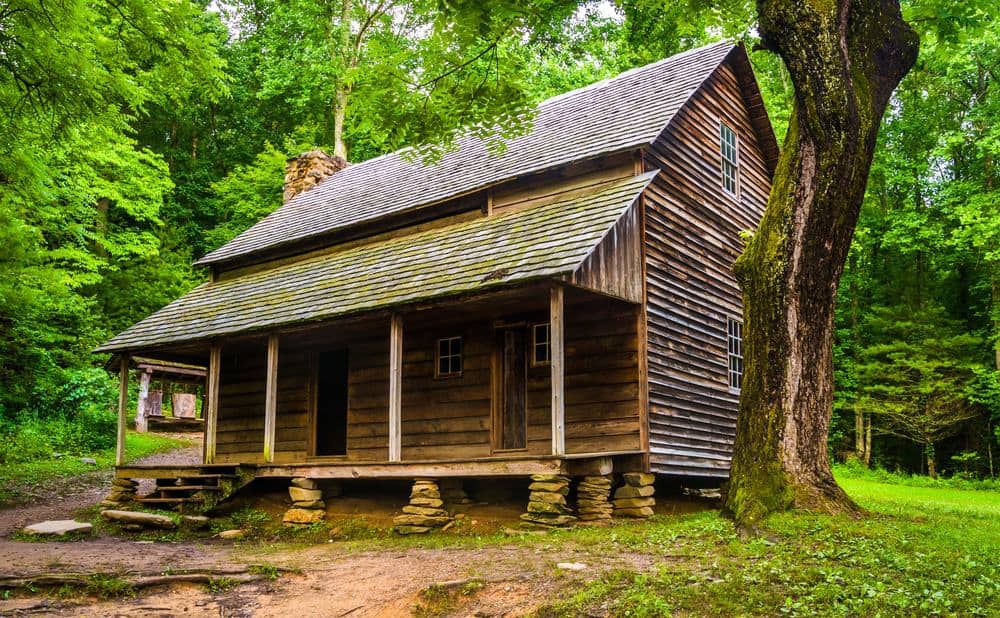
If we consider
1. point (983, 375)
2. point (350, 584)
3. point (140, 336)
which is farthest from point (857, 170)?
point (983, 375)

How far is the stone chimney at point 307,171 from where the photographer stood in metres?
24.0

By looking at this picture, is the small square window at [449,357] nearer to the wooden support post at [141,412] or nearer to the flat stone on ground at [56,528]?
the flat stone on ground at [56,528]

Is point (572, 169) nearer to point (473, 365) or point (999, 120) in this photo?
point (473, 365)

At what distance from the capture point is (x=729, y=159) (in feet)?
53.7

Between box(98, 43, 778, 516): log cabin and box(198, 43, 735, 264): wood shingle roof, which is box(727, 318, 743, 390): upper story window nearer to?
box(98, 43, 778, 516): log cabin

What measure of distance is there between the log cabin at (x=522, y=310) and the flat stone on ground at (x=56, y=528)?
2.07 m

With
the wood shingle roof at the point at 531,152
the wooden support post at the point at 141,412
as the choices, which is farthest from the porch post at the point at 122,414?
the wooden support post at the point at 141,412

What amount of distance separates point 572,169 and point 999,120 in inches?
703

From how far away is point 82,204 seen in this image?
22578 millimetres

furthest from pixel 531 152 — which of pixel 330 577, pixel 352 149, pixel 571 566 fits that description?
pixel 352 149

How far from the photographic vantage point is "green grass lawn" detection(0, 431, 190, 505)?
55.4 feet

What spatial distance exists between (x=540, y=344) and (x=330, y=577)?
18.7 ft

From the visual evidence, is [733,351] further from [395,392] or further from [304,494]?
[304,494]

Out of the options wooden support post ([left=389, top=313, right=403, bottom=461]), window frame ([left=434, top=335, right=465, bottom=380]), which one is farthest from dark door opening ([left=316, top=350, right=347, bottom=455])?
wooden support post ([left=389, top=313, right=403, bottom=461])
